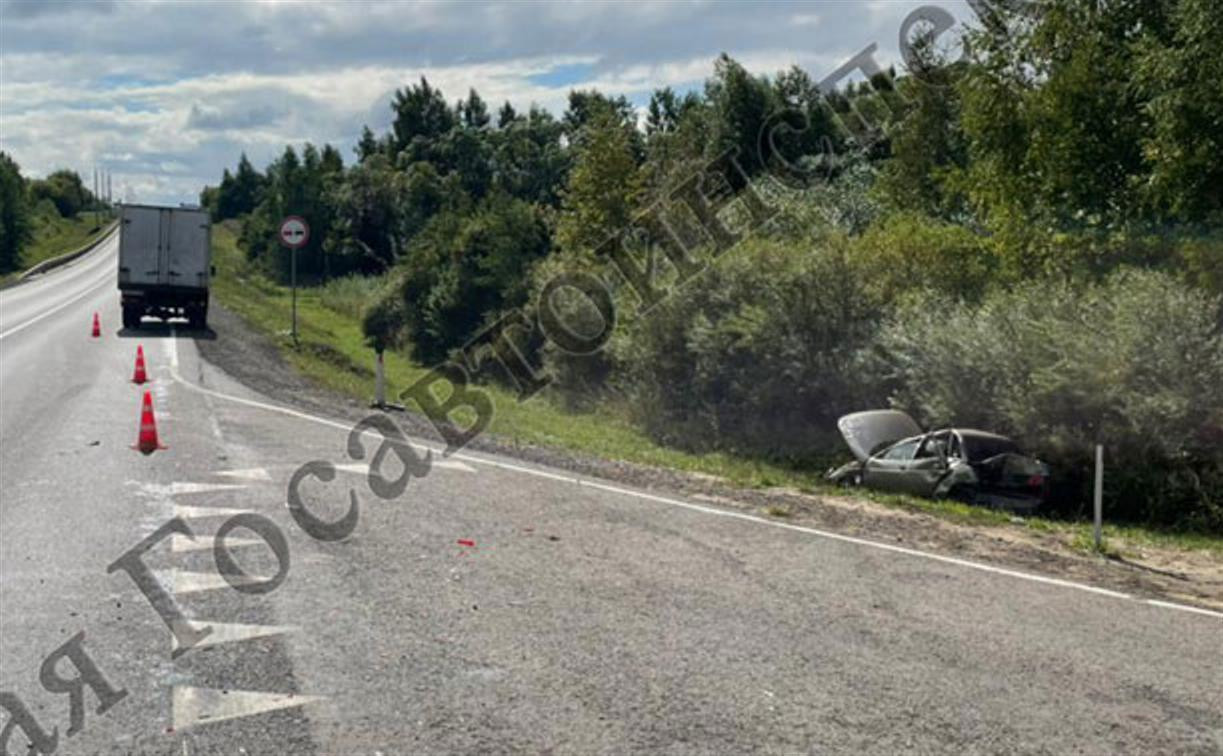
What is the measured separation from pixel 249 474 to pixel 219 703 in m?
6.41

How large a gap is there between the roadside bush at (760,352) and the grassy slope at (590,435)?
49.5 inches

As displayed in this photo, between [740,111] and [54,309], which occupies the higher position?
[740,111]

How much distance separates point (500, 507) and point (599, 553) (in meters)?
1.99

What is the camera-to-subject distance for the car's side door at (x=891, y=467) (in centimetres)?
1554

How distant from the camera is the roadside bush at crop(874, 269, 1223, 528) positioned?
13820 mm

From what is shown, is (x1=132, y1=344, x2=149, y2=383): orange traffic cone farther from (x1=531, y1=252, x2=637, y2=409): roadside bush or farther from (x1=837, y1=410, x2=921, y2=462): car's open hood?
(x1=837, y1=410, x2=921, y2=462): car's open hood

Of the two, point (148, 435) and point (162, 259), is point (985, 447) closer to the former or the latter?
point (148, 435)

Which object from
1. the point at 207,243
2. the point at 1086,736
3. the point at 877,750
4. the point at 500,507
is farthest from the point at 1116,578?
the point at 207,243

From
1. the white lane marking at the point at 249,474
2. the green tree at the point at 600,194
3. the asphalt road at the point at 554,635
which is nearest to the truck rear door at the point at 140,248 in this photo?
the green tree at the point at 600,194

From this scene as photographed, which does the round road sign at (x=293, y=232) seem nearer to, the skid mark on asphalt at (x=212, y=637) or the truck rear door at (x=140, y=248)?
the truck rear door at (x=140, y=248)

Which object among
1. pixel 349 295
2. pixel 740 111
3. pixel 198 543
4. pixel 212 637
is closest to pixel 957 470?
pixel 198 543

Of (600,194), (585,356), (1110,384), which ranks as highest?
(600,194)

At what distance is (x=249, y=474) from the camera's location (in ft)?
39.1

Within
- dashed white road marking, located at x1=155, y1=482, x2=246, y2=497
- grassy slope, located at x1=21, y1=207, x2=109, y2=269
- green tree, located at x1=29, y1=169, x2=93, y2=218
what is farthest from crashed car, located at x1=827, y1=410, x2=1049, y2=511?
green tree, located at x1=29, y1=169, x2=93, y2=218
